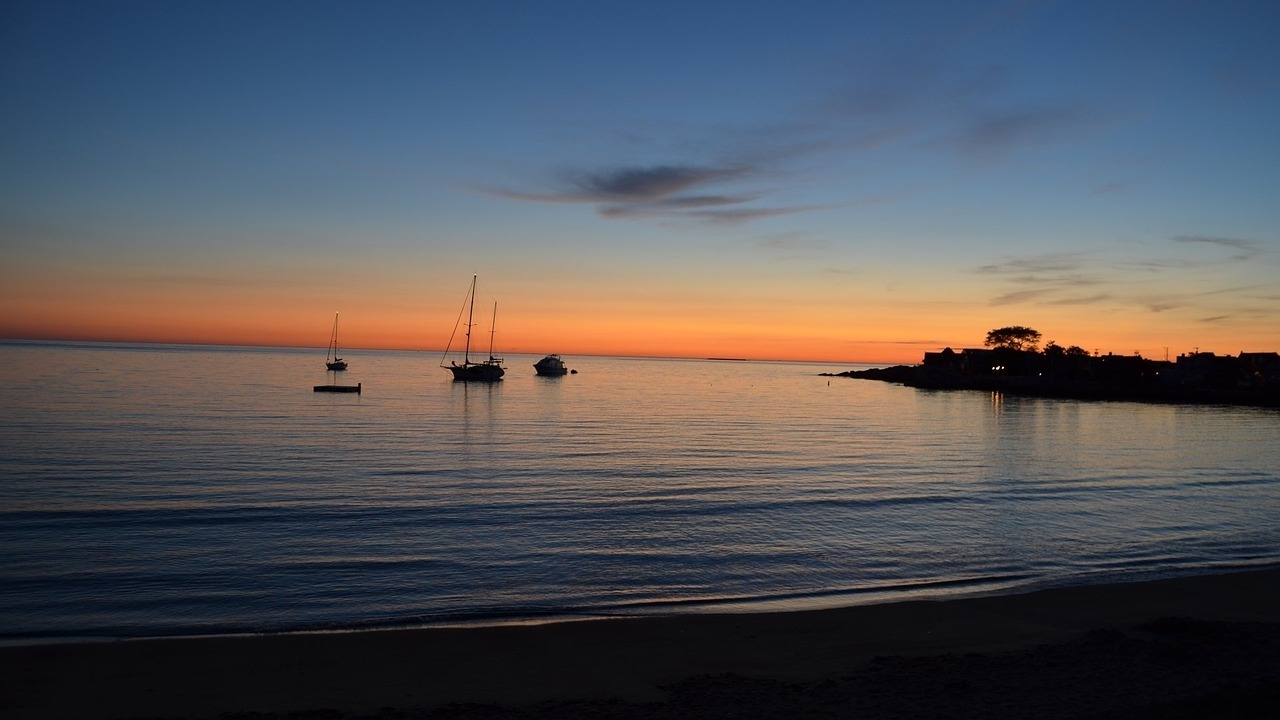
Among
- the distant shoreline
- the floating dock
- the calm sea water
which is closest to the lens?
the calm sea water

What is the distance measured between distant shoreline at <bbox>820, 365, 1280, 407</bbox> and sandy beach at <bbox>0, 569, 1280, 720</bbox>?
117 metres

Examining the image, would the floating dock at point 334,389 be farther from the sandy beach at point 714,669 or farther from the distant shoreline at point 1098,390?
the distant shoreline at point 1098,390

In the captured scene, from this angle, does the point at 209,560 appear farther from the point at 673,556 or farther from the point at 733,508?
the point at 733,508

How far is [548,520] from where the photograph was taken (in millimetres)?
22547

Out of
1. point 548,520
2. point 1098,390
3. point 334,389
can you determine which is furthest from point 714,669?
point 1098,390

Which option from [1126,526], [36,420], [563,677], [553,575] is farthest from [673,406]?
[563,677]

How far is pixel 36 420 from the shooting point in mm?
45031

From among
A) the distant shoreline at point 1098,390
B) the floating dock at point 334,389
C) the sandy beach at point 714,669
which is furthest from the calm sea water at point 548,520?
the distant shoreline at point 1098,390

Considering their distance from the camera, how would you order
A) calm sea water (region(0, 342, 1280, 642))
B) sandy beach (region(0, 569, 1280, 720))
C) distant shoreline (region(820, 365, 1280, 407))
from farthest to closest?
distant shoreline (region(820, 365, 1280, 407)) → calm sea water (region(0, 342, 1280, 642)) → sandy beach (region(0, 569, 1280, 720))

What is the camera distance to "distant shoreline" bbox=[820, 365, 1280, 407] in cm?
11256

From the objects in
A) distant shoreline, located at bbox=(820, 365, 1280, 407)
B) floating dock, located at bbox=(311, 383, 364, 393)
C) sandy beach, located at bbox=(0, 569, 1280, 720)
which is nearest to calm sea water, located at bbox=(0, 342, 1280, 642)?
sandy beach, located at bbox=(0, 569, 1280, 720)

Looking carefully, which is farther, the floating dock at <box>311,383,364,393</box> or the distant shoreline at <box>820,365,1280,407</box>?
the distant shoreline at <box>820,365,1280,407</box>

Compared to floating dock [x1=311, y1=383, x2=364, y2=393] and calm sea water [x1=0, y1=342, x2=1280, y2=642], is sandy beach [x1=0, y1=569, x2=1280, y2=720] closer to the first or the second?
calm sea water [x1=0, y1=342, x2=1280, y2=642]

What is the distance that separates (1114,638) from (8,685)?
14985mm
